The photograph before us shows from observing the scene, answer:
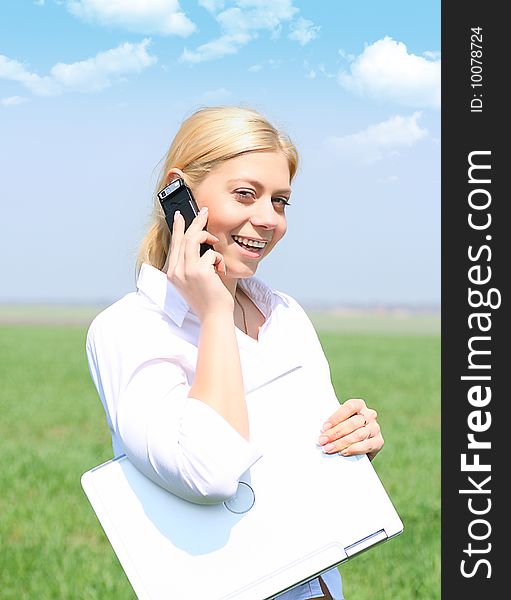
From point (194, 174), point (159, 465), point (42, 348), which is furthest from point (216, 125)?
point (42, 348)

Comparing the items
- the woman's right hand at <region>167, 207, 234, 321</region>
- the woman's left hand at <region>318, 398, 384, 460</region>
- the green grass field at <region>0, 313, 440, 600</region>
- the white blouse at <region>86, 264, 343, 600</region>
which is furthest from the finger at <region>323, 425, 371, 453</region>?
the green grass field at <region>0, 313, 440, 600</region>

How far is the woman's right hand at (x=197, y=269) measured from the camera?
82.9 inches

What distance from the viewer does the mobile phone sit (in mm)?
2281

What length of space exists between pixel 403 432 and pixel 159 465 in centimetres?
845

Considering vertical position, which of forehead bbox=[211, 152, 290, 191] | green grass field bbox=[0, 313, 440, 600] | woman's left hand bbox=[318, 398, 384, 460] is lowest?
green grass field bbox=[0, 313, 440, 600]

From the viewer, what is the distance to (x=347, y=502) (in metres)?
2.08

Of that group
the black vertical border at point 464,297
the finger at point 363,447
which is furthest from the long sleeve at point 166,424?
the black vertical border at point 464,297

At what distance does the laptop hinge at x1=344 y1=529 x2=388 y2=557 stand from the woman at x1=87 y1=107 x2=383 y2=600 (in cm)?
19

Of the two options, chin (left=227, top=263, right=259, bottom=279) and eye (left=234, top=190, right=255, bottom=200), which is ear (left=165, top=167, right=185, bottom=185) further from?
chin (left=227, top=263, right=259, bottom=279)

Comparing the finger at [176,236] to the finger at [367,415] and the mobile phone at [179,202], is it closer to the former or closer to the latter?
the mobile phone at [179,202]

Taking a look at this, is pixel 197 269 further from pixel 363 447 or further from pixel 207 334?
pixel 363 447

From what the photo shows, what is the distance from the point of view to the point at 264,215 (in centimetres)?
226

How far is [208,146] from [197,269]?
1.18 feet

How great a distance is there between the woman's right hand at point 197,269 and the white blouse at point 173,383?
0.23ft
